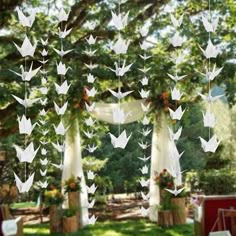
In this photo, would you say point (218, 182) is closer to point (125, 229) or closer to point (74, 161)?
point (125, 229)

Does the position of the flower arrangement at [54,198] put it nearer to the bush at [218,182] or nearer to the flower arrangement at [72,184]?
the flower arrangement at [72,184]

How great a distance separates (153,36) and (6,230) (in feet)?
14.3

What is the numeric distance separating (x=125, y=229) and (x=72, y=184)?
118 cm

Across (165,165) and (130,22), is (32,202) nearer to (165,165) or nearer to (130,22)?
(165,165)

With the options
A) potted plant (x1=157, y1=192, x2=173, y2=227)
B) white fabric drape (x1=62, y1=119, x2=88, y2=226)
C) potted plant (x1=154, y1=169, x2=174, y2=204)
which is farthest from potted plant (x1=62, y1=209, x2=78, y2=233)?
potted plant (x1=154, y1=169, x2=174, y2=204)

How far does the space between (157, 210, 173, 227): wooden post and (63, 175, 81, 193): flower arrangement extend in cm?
144

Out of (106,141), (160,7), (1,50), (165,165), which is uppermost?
(160,7)

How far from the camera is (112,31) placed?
6.82m

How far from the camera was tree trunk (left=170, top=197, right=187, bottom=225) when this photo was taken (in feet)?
23.7

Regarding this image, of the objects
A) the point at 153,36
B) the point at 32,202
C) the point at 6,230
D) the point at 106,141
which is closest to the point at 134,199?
the point at 106,141

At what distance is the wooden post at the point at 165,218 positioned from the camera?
7.17 metres

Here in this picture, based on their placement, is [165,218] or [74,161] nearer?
[165,218]

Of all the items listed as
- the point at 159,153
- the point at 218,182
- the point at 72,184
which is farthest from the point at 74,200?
the point at 218,182

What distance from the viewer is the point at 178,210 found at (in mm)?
7262
